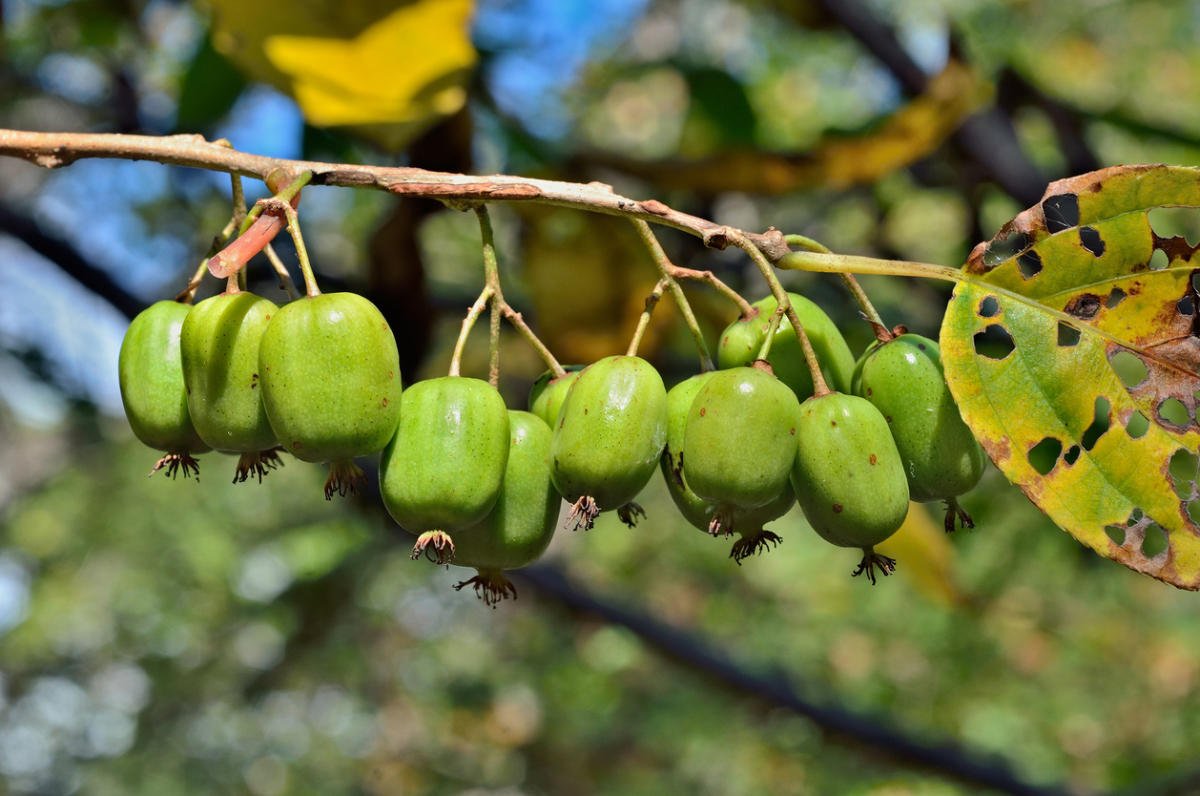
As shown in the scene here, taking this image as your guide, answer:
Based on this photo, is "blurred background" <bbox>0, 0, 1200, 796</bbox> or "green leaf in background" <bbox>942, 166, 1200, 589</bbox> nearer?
"green leaf in background" <bbox>942, 166, 1200, 589</bbox>

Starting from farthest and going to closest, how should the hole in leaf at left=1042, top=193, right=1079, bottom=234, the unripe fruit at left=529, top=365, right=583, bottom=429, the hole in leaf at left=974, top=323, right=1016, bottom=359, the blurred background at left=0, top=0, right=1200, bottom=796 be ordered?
the blurred background at left=0, top=0, right=1200, bottom=796 < the hole in leaf at left=974, top=323, right=1016, bottom=359 < the unripe fruit at left=529, top=365, right=583, bottom=429 < the hole in leaf at left=1042, top=193, right=1079, bottom=234

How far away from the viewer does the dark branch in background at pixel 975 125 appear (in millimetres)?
2715

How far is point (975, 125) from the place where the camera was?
2787 mm

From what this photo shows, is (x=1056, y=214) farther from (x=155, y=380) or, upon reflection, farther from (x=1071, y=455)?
(x=155, y=380)

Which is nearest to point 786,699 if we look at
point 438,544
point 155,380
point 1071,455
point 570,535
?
point 1071,455

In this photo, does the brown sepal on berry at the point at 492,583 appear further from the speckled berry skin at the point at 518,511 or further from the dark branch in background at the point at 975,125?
the dark branch in background at the point at 975,125

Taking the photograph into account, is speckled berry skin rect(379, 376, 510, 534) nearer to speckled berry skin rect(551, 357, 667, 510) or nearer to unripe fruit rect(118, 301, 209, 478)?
speckled berry skin rect(551, 357, 667, 510)

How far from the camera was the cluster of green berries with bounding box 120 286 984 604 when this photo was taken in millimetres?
1056

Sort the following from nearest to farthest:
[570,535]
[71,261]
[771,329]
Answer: [771,329], [71,261], [570,535]

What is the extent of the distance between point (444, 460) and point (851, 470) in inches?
15.7

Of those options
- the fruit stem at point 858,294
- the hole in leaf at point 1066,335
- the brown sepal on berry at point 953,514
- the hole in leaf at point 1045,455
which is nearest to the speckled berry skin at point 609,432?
the fruit stem at point 858,294

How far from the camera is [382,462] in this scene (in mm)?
1131

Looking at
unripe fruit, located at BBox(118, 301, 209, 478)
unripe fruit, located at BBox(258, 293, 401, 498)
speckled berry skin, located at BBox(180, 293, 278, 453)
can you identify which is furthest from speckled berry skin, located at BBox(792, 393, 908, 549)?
unripe fruit, located at BBox(118, 301, 209, 478)

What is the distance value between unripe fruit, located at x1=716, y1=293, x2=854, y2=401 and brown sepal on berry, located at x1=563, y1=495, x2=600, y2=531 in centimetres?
26
